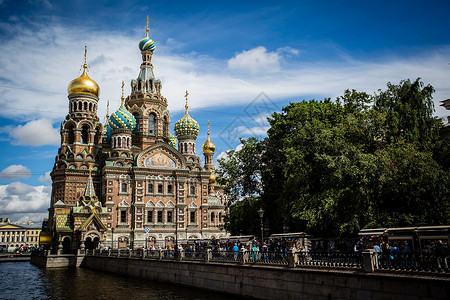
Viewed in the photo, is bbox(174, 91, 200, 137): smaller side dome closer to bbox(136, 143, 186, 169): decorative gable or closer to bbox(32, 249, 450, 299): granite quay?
bbox(136, 143, 186, 169): decorative gable

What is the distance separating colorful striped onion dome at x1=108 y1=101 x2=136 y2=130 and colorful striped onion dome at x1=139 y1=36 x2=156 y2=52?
11.7m

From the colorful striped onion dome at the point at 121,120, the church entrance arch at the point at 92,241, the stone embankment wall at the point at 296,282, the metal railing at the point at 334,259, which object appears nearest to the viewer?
the stone embankment wall at the point at 296,282

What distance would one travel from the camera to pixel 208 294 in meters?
20.8

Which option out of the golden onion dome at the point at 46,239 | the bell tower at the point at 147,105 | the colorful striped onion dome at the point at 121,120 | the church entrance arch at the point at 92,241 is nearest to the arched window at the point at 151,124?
the bell tower at the point at 147,105

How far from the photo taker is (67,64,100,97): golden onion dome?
53.2 meters

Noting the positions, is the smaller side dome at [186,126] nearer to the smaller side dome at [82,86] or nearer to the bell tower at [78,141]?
the bell tower at [78,141]

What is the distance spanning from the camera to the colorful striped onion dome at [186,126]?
52.7 m

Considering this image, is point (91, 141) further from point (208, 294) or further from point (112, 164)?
point (208, 294)

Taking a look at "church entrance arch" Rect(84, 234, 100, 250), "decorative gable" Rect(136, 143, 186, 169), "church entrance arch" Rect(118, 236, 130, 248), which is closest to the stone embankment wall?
"church entrance arch" Rect(84, 234, 100, 250)

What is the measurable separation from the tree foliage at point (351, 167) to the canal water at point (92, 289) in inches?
335

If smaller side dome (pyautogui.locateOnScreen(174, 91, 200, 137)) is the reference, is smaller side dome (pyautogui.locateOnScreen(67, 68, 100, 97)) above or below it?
above

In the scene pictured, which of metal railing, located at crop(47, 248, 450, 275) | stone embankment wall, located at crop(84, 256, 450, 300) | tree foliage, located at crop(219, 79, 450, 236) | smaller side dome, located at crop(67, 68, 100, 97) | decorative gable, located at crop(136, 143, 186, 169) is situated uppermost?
smaller side dome, located at crop(67, 68, 100, 97)

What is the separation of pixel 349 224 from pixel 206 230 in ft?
95.8

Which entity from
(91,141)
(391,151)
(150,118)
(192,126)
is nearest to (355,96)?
(391,151)
